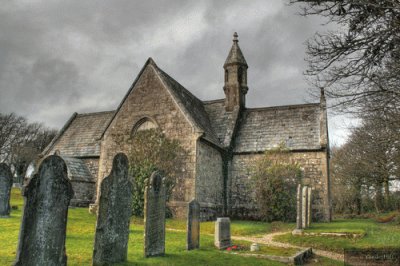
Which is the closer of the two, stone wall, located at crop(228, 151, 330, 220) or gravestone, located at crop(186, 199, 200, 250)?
gravestone, located at crop(186, 199, 200, 250)

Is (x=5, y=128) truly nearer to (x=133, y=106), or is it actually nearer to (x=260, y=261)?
(x=133, y=106)

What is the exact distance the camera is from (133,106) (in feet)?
69.0

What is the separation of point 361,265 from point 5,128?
156 feet

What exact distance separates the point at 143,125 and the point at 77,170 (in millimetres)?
6022

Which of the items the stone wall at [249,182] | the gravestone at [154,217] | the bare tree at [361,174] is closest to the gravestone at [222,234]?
the gravestone at [154,217]

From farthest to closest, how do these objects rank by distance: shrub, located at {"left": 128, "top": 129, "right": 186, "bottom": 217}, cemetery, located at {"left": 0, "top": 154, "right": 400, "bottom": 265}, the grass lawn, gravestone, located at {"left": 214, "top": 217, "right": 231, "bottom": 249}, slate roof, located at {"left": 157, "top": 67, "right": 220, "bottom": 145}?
slate roof, located at {"left": 157, "top": 67, "right": 220, "bottom": 145} → shrub, located at {"left": 128, "top": 129, "right": 186, "bottom": 217} → gravestone, located at {"left": 214, "top": 217, "right": 231, "bottom": 249} → the grass lawn → cemetery, located at {"left": 0, "top": 154, "right": 400, "bottom": 265}

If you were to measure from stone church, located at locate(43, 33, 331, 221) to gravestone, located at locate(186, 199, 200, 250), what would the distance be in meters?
7.43

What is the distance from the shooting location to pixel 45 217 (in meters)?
5.69

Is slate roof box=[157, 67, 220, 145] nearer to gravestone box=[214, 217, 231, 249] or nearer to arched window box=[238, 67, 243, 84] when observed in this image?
arched window box=[238, 67, 243, 84]

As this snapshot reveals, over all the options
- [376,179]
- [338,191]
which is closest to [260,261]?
[376,179]

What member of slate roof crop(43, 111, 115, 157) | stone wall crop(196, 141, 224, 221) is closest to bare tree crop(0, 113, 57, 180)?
slate roof crop(43, 111, 115, 157)

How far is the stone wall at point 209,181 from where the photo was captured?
1853cm

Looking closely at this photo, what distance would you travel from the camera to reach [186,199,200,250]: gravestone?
31.5ft

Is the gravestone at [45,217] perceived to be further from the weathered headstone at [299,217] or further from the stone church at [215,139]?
the stone church at [215,139]
